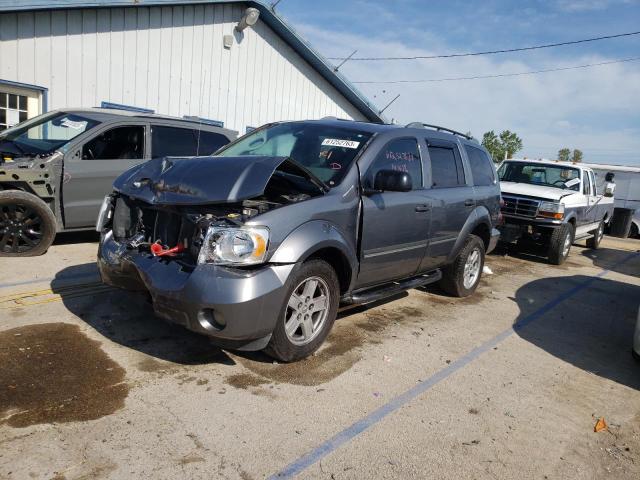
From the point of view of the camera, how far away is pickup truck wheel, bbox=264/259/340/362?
3768 mm

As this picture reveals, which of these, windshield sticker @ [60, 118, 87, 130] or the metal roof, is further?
the metal roof

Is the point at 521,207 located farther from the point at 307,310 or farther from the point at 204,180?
the point at 204,180

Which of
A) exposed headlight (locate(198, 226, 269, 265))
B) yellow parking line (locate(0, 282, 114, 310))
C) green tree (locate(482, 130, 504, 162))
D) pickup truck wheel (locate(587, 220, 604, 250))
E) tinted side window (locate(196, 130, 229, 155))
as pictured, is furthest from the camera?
green tree (locate(482, 130, 504, 162))

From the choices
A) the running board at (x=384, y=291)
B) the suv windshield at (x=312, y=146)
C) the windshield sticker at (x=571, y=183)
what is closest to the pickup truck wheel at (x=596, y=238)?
the windshield sticker at (x=571, y=183)

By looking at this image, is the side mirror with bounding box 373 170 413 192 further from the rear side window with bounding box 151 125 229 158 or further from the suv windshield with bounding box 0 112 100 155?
the suv windshield with bounding box 0 112 100 155

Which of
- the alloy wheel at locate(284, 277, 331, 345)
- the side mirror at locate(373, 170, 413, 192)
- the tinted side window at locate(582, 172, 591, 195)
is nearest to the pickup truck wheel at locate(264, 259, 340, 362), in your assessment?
the alloy wheel at locate(284, 277, 331, 345)

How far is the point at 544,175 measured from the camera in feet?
36.4

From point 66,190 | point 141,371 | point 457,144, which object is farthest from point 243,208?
point 66,190

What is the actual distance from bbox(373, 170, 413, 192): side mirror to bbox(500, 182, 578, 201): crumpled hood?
21.4 ft

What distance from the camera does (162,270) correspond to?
365 centimetres

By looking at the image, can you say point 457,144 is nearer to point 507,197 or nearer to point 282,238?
point 282,238

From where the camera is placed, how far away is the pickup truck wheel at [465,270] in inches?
248

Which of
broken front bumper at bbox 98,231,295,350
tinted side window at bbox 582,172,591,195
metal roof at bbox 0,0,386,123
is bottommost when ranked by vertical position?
broken front bumper at bbox 98,231,295,350

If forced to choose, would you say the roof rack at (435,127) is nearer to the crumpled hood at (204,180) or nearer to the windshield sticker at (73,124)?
the crumpled hood at (204,180)
